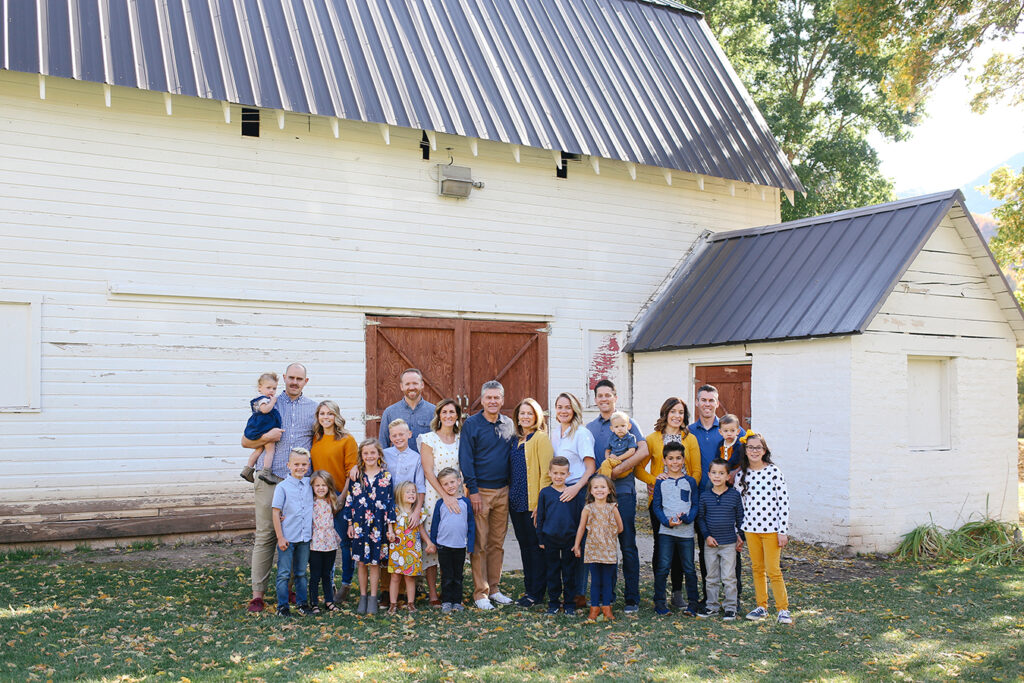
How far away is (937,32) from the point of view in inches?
544

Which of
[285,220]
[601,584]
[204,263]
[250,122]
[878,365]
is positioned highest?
[250,122]

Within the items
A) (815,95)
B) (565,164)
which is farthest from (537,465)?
(815,95)

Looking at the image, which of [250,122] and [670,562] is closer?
[670,562]

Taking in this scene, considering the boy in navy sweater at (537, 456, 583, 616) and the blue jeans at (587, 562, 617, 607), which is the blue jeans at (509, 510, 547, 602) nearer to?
the boy in navy sweater at (537, 456, 583, 616)

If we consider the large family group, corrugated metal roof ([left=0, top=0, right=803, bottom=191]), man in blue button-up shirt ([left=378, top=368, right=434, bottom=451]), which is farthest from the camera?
corrugated metal roof ([left=0, top=0, right=803, bottom=191])

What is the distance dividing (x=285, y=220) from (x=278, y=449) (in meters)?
4.37

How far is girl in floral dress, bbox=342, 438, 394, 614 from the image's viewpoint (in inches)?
270

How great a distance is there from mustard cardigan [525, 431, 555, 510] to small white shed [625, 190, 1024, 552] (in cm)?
424

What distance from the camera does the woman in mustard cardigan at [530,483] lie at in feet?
23.5

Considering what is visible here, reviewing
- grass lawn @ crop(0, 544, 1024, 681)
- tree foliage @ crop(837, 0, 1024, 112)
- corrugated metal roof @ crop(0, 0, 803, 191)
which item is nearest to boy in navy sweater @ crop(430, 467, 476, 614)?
grass lawn @ crop(0, 544, 1024, 681)

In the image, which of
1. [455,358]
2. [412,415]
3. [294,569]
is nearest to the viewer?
[294,569]

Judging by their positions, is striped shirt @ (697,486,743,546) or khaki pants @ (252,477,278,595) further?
striped shirt @ (697,486,743,546)

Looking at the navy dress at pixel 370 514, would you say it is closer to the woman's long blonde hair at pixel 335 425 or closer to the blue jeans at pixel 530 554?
the woman's long blonde hair at pixel 335 425

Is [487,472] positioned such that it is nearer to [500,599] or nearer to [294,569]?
[500,599]
